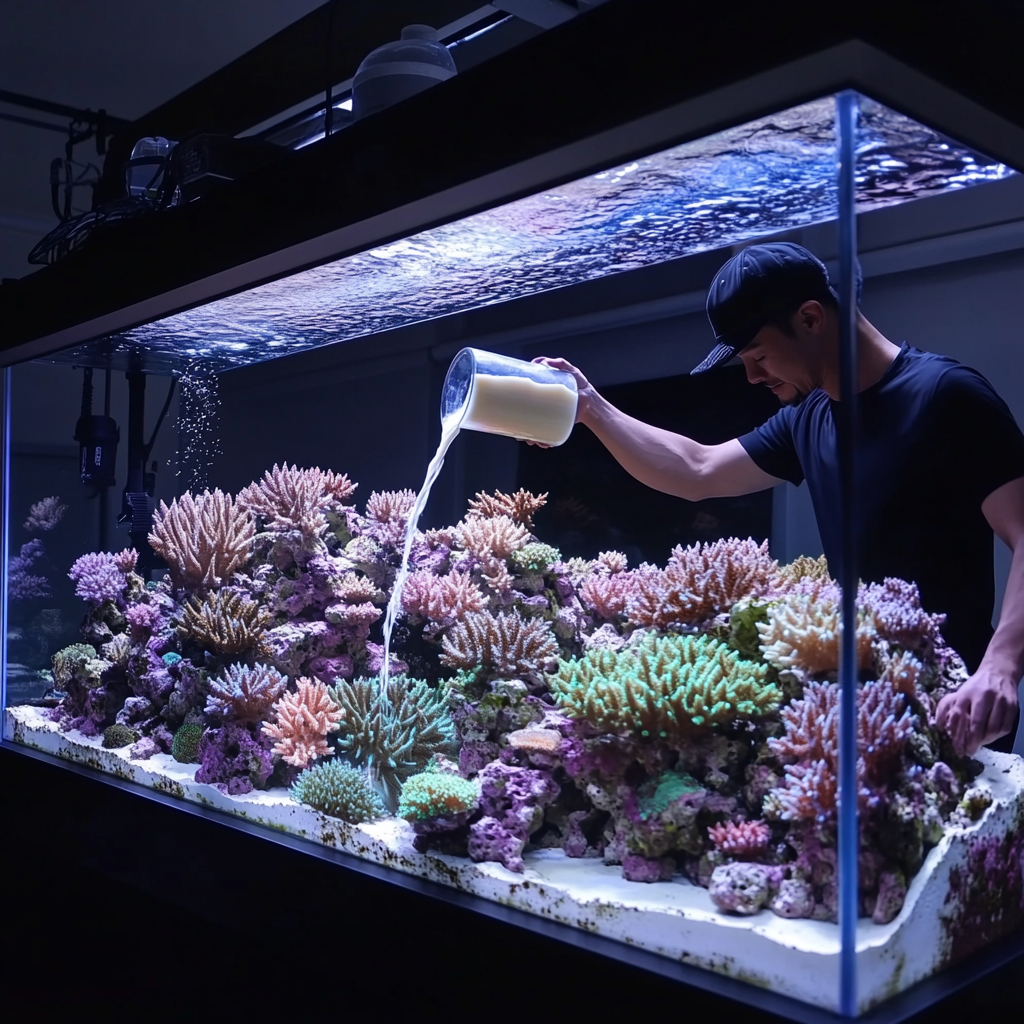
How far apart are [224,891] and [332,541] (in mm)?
903

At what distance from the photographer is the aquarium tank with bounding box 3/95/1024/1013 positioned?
129 cm

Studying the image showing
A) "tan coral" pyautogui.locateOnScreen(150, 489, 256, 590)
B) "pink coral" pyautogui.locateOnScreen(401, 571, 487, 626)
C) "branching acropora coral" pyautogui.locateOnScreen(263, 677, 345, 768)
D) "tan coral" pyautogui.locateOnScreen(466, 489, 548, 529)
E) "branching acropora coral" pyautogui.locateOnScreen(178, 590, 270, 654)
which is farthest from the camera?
"tan coral" pyautogui.locateOnScreen(150, 489, 256, 590)


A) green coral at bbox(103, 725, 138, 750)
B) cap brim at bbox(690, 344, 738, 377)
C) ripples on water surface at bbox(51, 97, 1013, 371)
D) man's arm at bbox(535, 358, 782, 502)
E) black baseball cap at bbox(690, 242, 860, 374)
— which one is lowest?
green coral at bbox(103, 725, 138, 750)

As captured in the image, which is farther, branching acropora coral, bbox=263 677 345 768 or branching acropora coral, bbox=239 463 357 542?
branching acropora coral, bbox=239 463 357 542

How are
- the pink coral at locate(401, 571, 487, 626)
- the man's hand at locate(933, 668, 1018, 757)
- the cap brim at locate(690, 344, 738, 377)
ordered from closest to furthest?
the man's hand at locate(933, 668, 1018, 757) → the cap brim at locate(690, 344, 738, 377) → the pink coral at locate(401, 571, 487, 626)

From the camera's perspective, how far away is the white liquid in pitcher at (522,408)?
1.76 m

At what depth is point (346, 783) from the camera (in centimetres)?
197

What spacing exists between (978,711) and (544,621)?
956 mm

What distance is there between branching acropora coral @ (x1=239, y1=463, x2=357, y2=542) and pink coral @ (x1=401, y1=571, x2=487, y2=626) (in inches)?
10.8

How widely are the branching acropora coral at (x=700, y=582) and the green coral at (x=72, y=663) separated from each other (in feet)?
6.37

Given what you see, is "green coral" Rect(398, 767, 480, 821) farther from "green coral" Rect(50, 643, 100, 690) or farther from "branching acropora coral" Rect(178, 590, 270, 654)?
"green coral" Rect(50, 643, 100, 690)

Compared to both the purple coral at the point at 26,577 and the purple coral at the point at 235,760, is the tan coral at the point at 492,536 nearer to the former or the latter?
the purple coral at the point at 235,760

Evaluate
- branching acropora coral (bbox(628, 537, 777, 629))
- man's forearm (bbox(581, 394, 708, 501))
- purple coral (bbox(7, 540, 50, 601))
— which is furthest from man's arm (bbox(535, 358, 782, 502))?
purple coral (bbox(7, 540, 50, 601))

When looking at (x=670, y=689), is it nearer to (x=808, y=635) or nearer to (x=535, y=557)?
Result: (x=808, y=635)
